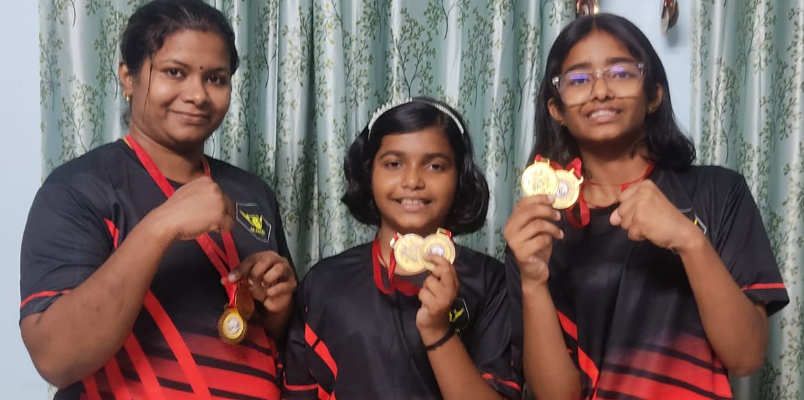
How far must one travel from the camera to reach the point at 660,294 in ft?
4.87

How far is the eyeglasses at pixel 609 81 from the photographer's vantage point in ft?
4.97

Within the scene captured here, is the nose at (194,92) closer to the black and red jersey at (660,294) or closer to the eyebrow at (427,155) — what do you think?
the eyebrow at (427,155)

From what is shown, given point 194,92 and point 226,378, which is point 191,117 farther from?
point 226,378

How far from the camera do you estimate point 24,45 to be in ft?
7.25

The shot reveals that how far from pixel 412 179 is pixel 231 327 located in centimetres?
56

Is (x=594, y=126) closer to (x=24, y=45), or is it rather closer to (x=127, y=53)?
(x=127, y=53)

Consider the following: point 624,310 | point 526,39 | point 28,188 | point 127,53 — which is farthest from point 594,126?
point 28,188

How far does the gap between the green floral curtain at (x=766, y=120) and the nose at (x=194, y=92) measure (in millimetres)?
1592

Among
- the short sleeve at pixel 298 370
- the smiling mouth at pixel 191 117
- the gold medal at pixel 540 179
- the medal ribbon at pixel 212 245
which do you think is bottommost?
the short sleeve at pixel 298 370

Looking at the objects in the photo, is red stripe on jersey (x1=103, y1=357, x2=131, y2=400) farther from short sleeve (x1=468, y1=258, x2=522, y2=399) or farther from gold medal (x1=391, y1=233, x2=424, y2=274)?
short sleeve (x1=468, y1=258, x2=522, y2=399)

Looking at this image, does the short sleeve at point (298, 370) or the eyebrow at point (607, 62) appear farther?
the short sleeve at point (298, 370)

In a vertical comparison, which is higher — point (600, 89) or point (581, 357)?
point (600, 89)

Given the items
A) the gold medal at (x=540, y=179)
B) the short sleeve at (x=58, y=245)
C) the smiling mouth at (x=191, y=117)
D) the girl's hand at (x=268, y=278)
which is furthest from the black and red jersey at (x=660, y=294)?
the short sleeve at (x=58, y=245)

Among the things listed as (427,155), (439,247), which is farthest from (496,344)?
(427,155)
